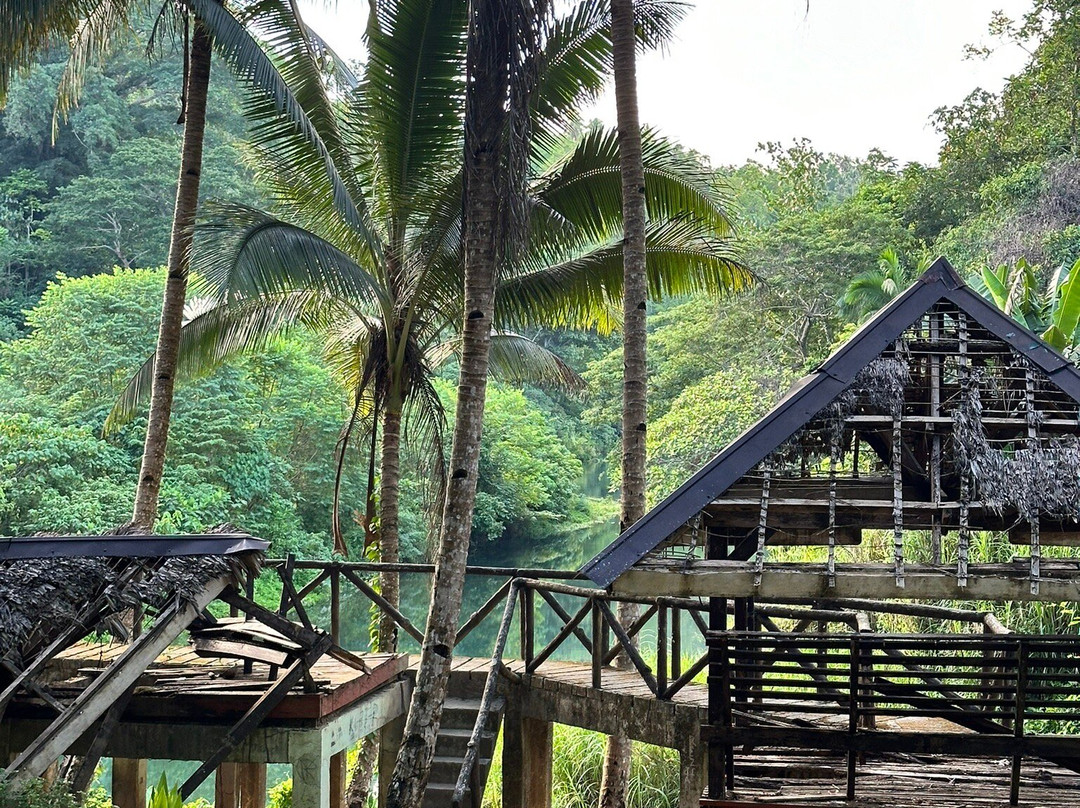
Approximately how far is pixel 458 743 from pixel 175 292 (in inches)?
201

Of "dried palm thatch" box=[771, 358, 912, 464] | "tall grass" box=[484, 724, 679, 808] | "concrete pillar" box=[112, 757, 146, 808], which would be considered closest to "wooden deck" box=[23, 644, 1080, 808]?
"concrete pillar" box=[112, 757, 146, 808]

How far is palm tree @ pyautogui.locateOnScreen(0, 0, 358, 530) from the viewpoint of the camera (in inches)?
401

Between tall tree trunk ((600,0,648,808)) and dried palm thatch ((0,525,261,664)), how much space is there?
394 centimetres

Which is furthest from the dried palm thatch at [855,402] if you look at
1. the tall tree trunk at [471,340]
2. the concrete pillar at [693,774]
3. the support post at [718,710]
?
the concrete pillar at [693,774]

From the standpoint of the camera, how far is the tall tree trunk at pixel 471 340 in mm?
8617

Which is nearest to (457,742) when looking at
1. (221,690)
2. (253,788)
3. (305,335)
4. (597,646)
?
(597,646)

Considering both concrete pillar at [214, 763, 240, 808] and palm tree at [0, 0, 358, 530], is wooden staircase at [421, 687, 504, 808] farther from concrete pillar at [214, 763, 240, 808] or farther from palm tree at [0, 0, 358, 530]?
palm tree at [0, 0, 358, 530]

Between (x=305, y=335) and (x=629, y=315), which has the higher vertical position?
(x=305, y=335)

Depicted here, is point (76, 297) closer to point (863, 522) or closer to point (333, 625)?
point (333, 625)

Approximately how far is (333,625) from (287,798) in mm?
3095

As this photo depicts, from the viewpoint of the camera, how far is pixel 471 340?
8.95 metres

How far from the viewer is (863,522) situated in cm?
810

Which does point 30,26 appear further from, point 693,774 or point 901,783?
point 901,783

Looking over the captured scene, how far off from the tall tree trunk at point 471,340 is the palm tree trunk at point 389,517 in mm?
2904
